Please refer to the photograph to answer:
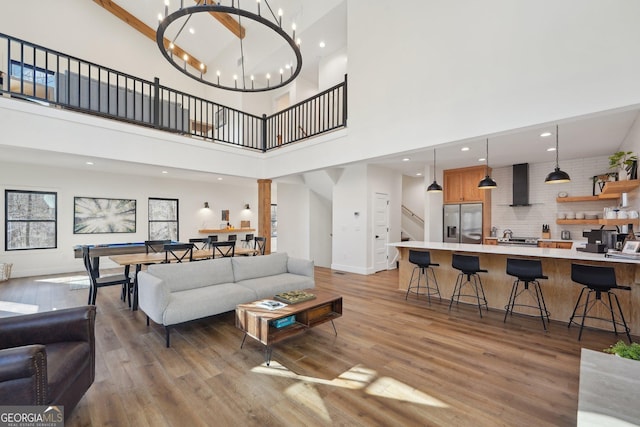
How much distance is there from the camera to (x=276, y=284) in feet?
13.1

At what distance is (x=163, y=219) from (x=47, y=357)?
7.55 metres

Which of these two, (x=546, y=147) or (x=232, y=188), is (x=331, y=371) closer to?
(x=546, y=147)

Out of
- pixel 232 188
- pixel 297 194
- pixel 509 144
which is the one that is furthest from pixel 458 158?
pixel 232 188

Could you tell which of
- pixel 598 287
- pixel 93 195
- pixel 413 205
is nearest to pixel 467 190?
pixel 413 205

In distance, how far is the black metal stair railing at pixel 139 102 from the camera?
5.14 meters

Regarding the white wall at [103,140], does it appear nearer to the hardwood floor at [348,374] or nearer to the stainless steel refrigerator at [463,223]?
the hardwood floor at [348,374]

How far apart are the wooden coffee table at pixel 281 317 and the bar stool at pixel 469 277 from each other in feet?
7.07

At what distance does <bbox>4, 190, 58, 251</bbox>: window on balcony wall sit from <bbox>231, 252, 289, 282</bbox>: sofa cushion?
19.8ft

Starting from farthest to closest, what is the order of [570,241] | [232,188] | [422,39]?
[232,188] < [570,241] < [422,39]

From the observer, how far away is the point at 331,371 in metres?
2.57

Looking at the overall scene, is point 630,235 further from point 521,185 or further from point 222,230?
point 222,230

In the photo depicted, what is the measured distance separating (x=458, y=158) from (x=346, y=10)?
4081 mm

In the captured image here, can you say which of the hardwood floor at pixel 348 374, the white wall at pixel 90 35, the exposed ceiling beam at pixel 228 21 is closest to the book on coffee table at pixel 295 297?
the hardwood floor at pixel 348 374

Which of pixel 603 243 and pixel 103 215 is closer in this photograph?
pixel 603 243
